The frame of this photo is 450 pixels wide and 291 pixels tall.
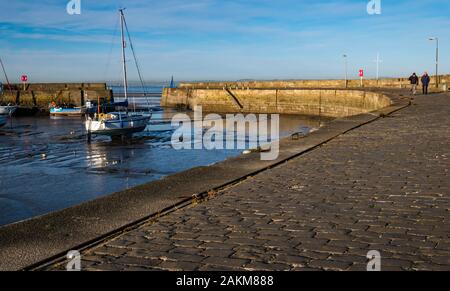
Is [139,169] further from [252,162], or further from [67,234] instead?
[67,234]

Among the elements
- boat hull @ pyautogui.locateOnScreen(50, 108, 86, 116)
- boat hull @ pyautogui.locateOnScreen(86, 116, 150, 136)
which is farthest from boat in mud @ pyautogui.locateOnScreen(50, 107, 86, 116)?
boat hull @ pyautogui.locateOnScreen(86, 116, 150, 136)

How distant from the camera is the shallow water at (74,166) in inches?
449

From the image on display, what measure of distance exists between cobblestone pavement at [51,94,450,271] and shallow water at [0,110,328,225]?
547 cm

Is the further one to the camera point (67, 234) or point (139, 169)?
point (139, 169)

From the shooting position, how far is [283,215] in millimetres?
5688

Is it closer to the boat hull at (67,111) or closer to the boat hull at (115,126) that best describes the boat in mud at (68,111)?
the boat hull at (67,111)

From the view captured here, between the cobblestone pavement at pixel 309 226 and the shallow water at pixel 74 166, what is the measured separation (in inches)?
215

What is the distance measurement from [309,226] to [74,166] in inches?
539

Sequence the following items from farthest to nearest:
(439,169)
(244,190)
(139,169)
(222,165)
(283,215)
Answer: (139,169)
(222,165)
(439,169)
(244,190)
(283,215)

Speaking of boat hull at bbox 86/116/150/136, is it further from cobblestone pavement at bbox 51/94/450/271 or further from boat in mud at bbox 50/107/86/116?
boat in mud at bbox 50/107/86/116

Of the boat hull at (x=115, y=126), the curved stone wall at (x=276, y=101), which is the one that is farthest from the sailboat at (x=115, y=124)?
the curved stone wall at (x=276, y=101)
